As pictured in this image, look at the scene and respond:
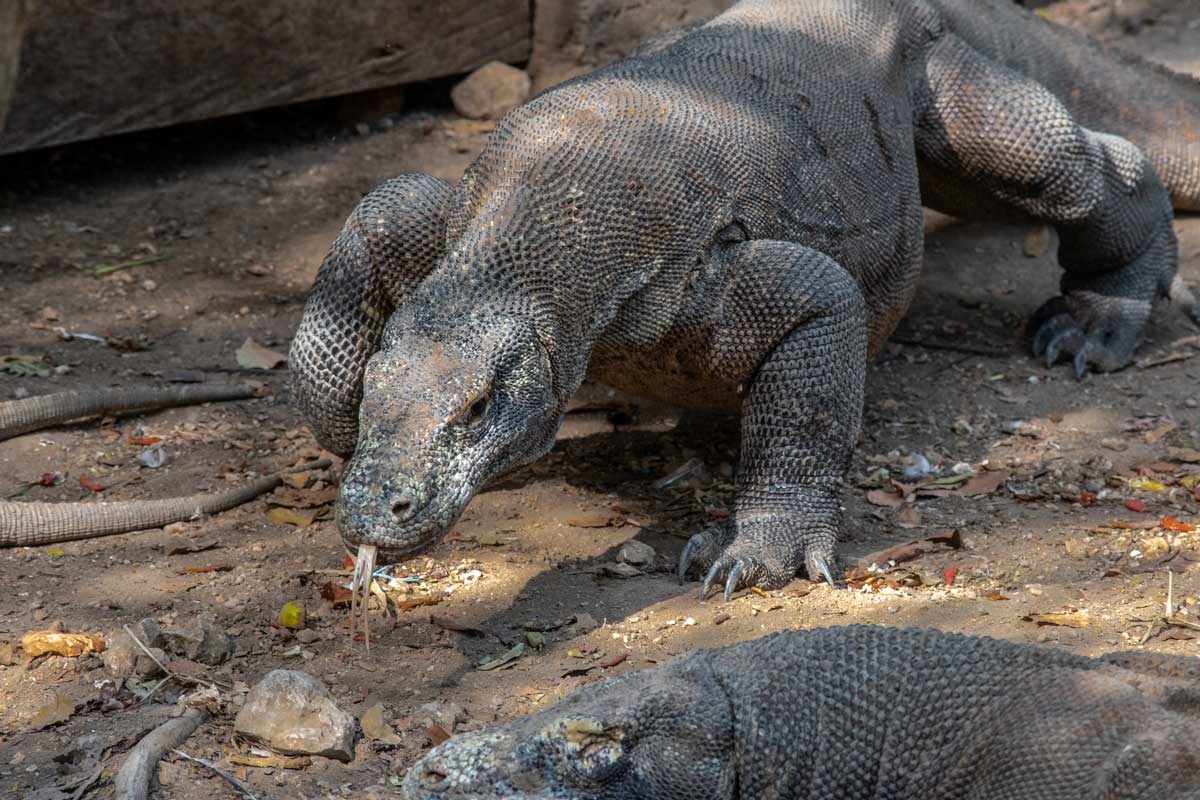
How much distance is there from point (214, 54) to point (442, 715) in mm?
4834

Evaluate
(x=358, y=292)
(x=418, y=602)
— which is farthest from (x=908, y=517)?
(x=358, y=292)

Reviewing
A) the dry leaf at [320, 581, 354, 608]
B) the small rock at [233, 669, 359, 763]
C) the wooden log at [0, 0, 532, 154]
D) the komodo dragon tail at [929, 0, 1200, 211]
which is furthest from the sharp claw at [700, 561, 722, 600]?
the wooden log at [0, 0, 532, 154]

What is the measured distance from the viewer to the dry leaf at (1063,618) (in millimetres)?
3805

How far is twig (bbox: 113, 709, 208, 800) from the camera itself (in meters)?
3.12

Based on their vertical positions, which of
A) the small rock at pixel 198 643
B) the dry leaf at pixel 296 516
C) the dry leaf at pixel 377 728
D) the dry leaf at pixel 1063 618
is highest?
the dry leaf at pixel 1063 618

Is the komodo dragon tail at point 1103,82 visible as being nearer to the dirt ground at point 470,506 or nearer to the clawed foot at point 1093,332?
the dirt ground at point 470,506

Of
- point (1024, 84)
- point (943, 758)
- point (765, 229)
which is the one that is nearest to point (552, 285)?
point (765, 229)

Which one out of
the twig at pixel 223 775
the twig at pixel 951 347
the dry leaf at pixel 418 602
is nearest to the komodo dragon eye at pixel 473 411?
the dry leaf at pixel 418 602

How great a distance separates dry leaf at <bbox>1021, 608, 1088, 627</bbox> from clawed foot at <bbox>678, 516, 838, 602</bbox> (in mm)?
692

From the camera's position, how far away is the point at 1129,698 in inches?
107

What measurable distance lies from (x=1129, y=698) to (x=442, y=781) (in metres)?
1.30

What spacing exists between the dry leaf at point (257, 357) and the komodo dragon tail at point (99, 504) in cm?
29

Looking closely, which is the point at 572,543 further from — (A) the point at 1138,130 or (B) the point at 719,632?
(A) the point at 1138,130

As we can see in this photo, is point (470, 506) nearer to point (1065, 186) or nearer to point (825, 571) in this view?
point (825, 571)
